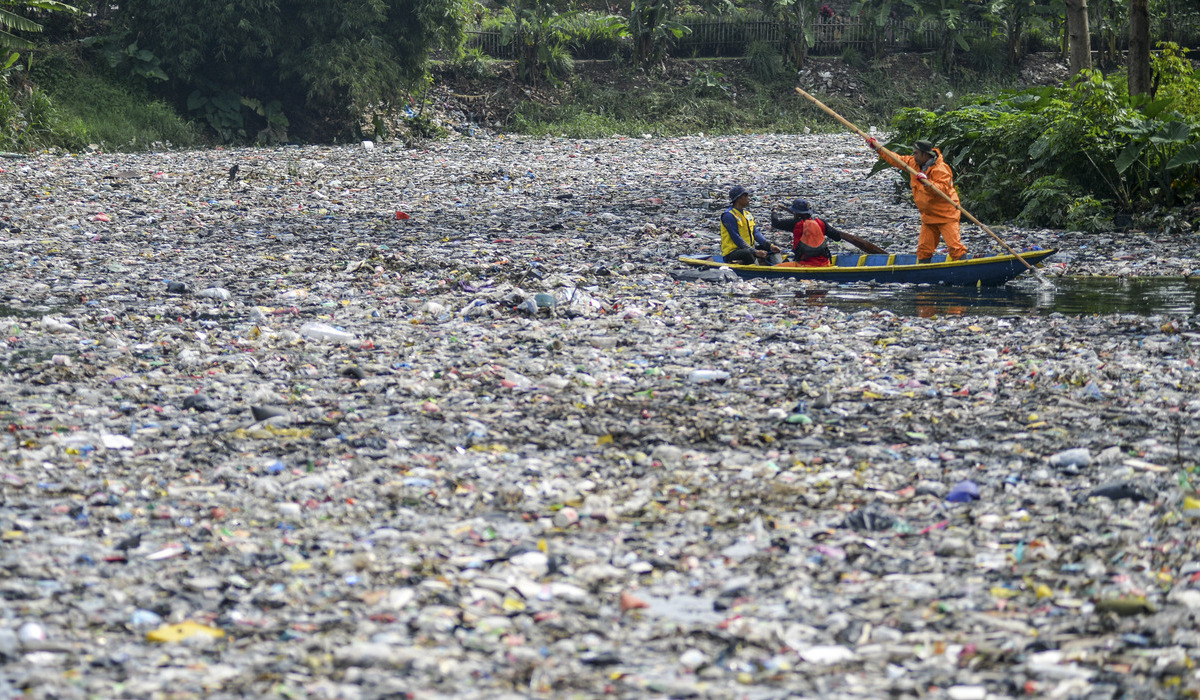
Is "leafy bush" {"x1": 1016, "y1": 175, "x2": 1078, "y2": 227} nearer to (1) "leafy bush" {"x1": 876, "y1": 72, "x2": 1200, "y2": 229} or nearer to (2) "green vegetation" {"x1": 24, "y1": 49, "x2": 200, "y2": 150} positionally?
(1) "leafy bush" {"x1": 876, "y1": 72, "x2": 1200, "y2": 229}

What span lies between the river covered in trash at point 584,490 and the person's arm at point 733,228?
0.79 metres

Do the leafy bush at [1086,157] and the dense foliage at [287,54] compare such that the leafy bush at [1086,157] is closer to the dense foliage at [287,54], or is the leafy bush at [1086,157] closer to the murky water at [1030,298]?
the murky water at [1030,298]

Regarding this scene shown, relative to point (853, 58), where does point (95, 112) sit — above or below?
below

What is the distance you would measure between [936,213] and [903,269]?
0.95 meters

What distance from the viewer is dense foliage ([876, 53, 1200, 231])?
12.0 m

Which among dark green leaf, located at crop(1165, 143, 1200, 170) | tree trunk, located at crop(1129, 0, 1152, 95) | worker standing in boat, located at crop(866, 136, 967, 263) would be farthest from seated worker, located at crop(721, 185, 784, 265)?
tree trunk, located at crop(1129, 0, 1152, 95)

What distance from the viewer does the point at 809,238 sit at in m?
10.3

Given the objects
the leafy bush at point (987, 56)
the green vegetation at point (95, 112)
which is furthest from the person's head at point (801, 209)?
the leafy bush at point (987, 56)

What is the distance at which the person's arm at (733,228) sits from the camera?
1041 cm

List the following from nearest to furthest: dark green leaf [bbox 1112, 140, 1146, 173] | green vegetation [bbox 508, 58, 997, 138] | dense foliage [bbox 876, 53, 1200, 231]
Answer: dark green leaf [bbox 1112, 140, 1146, 173], dense foliage [bbox 876, 53, 1200, 231], green vegetation [bbox 508, 58, 997, 138]

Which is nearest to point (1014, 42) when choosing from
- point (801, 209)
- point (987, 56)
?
point (987, 56)

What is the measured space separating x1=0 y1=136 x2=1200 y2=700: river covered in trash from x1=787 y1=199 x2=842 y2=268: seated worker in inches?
34.9

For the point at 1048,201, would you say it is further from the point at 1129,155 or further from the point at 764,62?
the point at 764,62

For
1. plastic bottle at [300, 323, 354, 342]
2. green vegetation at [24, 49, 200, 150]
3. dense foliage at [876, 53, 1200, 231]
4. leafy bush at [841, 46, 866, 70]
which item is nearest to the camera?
plastic bottle at [300, 323, 354, 342]
